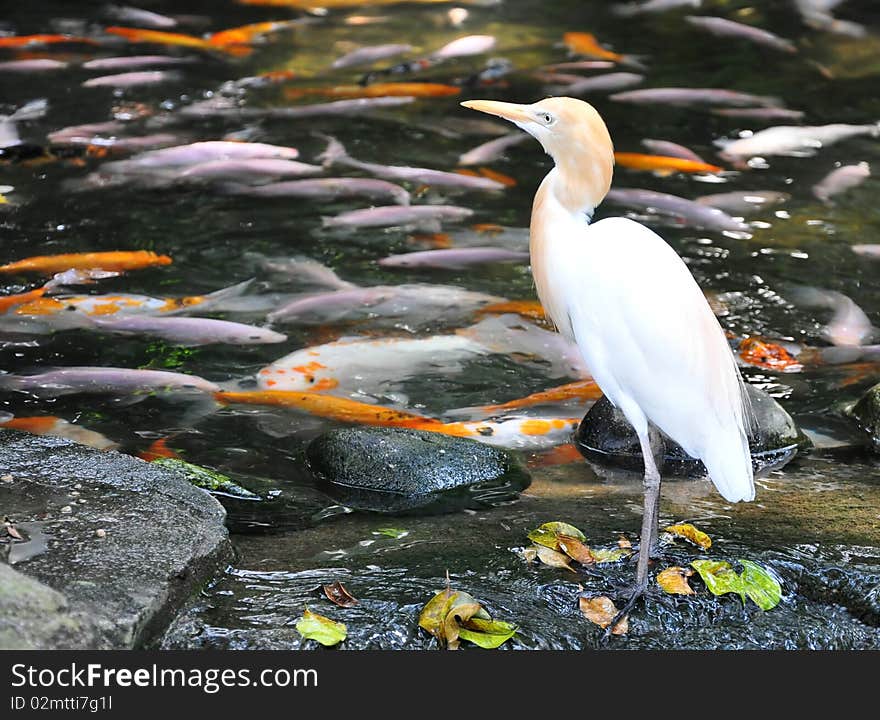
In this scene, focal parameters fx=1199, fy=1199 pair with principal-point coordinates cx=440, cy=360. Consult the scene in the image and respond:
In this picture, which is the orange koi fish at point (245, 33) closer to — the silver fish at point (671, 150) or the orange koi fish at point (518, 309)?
the silver fish at point (671, 150)

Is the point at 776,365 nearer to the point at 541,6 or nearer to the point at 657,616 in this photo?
the point at 657,616

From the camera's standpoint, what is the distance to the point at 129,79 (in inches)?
398

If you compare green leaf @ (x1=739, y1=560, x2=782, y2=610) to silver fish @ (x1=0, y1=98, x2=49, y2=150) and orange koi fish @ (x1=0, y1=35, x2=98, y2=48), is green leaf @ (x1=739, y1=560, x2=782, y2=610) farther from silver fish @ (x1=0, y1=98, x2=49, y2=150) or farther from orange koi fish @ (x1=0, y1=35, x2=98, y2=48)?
orange koi fish @ (x1=0, y1=35, x2=98, y2=48)

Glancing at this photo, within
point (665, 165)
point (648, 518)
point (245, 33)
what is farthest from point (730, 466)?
point (245, 33)

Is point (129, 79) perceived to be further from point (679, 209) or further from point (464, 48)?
point (679, 209)

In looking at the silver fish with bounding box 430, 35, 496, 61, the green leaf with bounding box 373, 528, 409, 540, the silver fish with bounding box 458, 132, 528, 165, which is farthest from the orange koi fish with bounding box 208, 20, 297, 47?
the green leaf with bounding box 373, 528, 409, 540

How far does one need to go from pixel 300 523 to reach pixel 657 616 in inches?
53.1

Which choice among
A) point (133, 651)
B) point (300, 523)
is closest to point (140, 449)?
point (300, 523)

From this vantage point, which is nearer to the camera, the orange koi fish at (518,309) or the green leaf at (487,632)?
the green leaf at (487,632)

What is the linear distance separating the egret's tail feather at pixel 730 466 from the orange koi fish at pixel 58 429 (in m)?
2.51

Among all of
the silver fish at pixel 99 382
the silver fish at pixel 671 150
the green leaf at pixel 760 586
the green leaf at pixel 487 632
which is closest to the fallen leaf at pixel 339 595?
the green leaf at pixel 487 632

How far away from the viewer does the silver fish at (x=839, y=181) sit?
8266mm

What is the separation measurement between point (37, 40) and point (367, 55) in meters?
3.09

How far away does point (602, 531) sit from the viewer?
Answer: 402 cm
